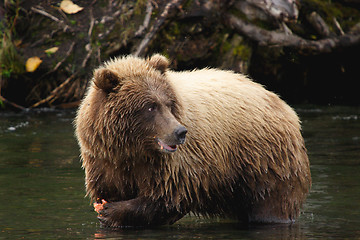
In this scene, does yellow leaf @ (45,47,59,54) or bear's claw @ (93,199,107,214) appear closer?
bear's claw @ (93,199,107,214)

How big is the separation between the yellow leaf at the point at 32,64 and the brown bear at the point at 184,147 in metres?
9.76

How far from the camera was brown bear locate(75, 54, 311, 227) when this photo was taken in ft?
20.1

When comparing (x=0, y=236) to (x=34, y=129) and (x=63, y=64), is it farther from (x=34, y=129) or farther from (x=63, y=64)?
(x=63, y=64)

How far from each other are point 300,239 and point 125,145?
1842mm

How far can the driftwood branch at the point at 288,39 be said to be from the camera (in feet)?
52.9

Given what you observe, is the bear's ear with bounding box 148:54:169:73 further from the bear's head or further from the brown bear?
the bear's head

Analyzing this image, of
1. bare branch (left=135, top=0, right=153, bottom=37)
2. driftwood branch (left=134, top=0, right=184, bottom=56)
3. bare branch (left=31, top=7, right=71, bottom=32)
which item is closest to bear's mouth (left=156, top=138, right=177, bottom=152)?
driftwood branch (left=134, top=0, right=184, bottom=56)

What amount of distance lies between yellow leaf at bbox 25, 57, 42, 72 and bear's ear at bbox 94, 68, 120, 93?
35.4ft

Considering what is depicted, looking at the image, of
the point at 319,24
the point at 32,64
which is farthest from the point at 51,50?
the point at 319,24

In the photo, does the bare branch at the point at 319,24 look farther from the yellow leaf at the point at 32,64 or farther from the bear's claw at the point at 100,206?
the bear's claw at the point at 100,206

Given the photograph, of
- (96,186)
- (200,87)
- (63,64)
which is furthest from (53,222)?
(63,64)

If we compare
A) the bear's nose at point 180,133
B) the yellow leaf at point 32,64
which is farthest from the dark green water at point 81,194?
the yellow leaf at point 32,64

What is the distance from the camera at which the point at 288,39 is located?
16.1 meters

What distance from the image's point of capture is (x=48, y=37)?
56.6 feet
